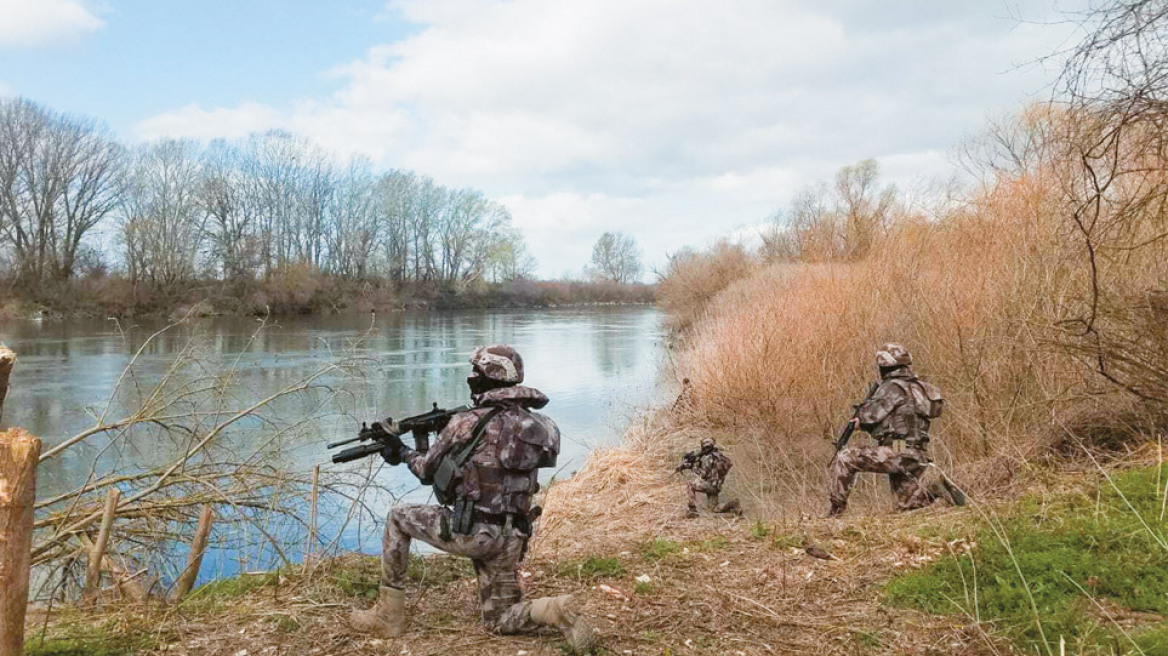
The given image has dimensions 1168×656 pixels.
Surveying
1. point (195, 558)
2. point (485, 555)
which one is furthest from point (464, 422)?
point (195, 558)

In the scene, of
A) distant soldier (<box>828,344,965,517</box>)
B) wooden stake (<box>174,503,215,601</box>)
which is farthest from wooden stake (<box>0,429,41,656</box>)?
distant soldier (<box>828,344,965,517</box>)

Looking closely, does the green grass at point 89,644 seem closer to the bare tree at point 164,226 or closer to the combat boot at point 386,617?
the combat boot at point 386,617

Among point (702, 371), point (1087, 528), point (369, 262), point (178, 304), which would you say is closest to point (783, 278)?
point (702, 371)

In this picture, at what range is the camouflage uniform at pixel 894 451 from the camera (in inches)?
286

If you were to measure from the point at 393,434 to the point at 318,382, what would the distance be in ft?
39.0

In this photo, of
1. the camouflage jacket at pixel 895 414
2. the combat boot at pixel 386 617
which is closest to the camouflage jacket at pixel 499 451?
the combat boot at pixel 386 617

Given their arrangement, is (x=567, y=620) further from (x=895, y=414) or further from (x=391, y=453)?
(x=895, y=414)

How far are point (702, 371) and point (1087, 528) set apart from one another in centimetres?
968

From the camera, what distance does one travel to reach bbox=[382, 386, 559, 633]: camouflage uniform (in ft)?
13.1

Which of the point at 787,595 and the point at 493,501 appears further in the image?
the point at 787,595

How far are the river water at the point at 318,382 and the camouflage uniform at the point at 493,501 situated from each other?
1750 millimetres

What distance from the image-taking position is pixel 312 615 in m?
4.33

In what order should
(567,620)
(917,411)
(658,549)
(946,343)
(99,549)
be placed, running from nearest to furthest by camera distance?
(567,620), (99,549), (658,549), (917,411), (946,343)

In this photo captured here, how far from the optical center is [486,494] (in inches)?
158
